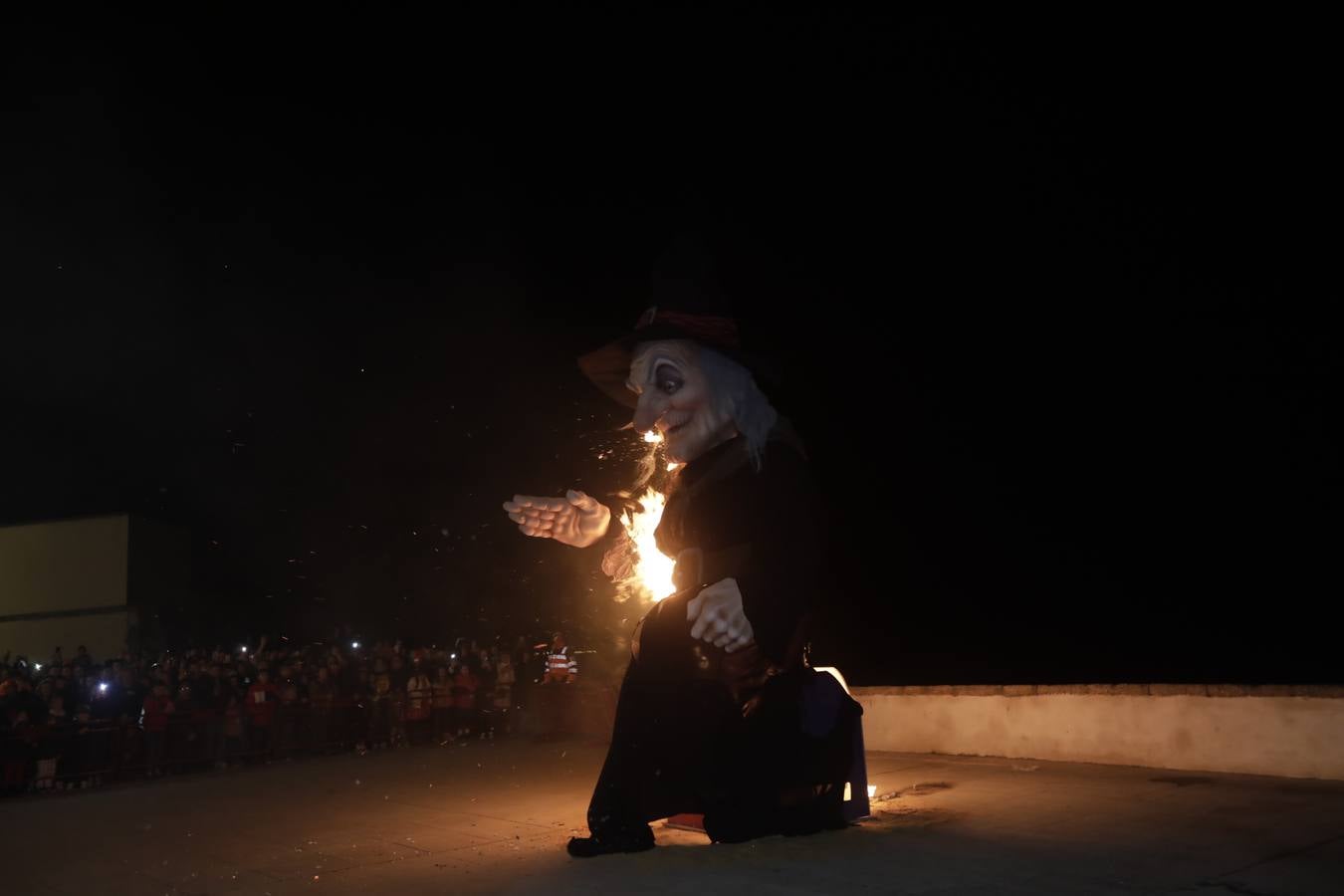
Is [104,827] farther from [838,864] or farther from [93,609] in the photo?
[93,609]

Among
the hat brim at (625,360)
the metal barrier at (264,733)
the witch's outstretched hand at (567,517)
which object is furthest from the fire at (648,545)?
→ the metal barrier at (264,733)

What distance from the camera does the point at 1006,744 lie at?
28.0 ft

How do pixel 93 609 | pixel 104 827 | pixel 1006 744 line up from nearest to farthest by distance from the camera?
pixel 104 827 < pixel 1006 744 < pixel 93 609

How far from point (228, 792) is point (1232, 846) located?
7.94m

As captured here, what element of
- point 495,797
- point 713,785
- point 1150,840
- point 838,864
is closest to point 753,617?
point 713,785

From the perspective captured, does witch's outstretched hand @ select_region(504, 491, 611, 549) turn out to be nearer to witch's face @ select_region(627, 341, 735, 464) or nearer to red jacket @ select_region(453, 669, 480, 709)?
witch's face @ select_region(627, 341, 735, 464)

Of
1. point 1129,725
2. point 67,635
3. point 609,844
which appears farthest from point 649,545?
point 67,635

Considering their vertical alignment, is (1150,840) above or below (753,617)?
below

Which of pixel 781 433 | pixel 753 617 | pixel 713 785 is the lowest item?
pixel 713 785

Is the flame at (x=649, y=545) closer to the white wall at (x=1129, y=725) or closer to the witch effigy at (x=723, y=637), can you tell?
the witch effigy at (x=723, y=637)

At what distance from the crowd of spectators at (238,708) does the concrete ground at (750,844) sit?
227cm

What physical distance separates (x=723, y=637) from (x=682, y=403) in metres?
1.34

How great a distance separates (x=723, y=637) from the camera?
189 inches

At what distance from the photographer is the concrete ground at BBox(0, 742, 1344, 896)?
4344mm
